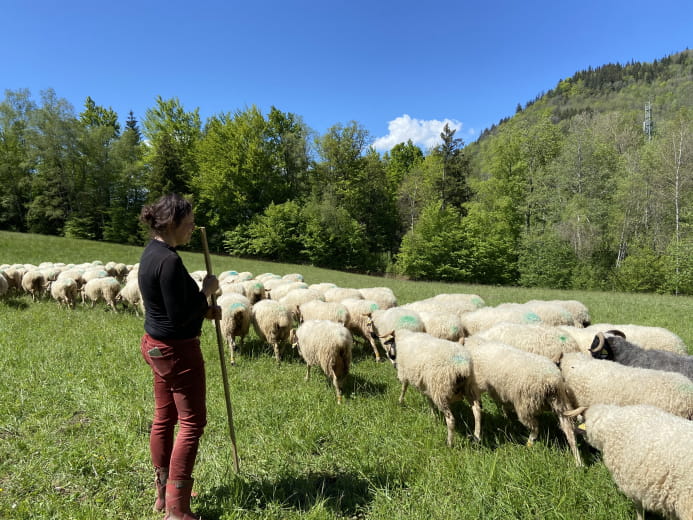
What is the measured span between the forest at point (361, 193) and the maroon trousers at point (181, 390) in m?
32.3

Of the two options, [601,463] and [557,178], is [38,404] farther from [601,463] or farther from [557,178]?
[557,178]

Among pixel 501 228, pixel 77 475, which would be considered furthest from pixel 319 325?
pixel 501 228

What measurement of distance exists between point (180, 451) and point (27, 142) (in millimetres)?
49680

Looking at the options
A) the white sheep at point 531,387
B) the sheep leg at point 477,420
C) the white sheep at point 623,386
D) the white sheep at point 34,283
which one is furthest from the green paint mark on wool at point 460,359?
the white sheep at point 34,283

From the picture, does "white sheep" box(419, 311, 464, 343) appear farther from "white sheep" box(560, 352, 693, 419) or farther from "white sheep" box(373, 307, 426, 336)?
"white sheep" box(560, 352, 693, 419)

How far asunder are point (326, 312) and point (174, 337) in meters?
5.34

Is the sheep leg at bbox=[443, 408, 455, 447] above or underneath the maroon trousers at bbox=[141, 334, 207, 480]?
underneath

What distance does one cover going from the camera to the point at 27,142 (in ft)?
120

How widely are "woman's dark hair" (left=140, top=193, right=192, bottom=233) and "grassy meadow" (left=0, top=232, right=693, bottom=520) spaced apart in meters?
2.48

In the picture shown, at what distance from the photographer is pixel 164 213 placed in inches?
98.7

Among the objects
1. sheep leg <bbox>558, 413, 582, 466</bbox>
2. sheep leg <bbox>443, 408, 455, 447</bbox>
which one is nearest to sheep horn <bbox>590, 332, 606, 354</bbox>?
sheep leg <bbox>558, 413, 582, 466</bbox>

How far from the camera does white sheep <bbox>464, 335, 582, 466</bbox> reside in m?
3.93

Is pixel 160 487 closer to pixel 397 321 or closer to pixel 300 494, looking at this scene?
pixel 300 494

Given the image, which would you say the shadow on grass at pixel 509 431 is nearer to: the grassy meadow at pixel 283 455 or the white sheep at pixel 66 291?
the grassy meadow at pixel 283 455
